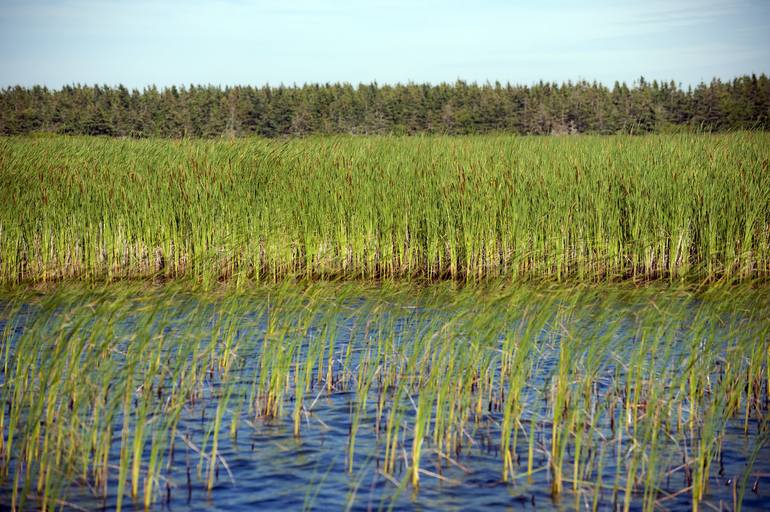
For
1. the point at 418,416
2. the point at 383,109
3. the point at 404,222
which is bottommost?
the point at 418,416

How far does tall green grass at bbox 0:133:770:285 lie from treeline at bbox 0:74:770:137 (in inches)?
1692

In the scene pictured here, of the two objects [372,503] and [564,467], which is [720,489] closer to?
[564,467]

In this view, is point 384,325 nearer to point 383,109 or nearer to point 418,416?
point 418,416

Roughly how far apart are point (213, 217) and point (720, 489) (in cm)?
907

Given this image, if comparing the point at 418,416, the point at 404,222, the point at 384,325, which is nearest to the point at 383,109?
the point at 404,222

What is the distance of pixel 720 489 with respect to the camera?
552cm

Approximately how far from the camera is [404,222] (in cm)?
1269

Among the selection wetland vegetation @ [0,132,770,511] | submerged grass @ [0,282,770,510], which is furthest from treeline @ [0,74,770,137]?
submerged grass @ [0,282,770,510]

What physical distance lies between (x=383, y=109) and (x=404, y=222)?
5272 cm

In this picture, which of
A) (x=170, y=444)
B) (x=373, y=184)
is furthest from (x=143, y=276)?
(x=170, y=444)

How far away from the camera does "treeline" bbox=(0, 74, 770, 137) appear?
186 feet

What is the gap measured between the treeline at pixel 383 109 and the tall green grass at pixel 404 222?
43.0 meters

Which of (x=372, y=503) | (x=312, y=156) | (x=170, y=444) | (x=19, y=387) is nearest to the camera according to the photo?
(x=372, y=503)

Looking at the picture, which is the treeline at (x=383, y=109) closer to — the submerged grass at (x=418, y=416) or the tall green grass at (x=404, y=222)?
the tall green grass at (x=404, y=222)
